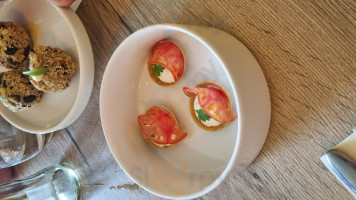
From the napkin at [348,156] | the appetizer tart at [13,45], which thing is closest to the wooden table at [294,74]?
the napkin at [348,156]

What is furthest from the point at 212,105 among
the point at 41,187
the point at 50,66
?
the point at 41,187

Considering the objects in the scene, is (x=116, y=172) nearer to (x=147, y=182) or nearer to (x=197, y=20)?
(x=147, y=182)

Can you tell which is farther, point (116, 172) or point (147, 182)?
point (116, 172)

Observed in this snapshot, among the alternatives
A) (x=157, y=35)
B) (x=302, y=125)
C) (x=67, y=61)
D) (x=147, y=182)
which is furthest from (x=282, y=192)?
(x=67, y=61)

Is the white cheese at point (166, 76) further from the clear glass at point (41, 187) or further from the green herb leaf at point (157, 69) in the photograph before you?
the clear glass at point (41, 187)

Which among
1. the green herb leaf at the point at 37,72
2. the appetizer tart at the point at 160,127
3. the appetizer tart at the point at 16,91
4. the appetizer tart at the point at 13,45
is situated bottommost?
the appetizer tart at the point at 16,91

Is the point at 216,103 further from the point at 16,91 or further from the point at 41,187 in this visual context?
the point at 41,187

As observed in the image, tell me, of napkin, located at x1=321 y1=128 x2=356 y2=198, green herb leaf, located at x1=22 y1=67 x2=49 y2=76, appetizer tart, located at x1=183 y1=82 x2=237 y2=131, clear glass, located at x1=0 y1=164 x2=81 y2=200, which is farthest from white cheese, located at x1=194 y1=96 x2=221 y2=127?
clear glass, located at x1=0 y1=164 x2=81 y2=200
